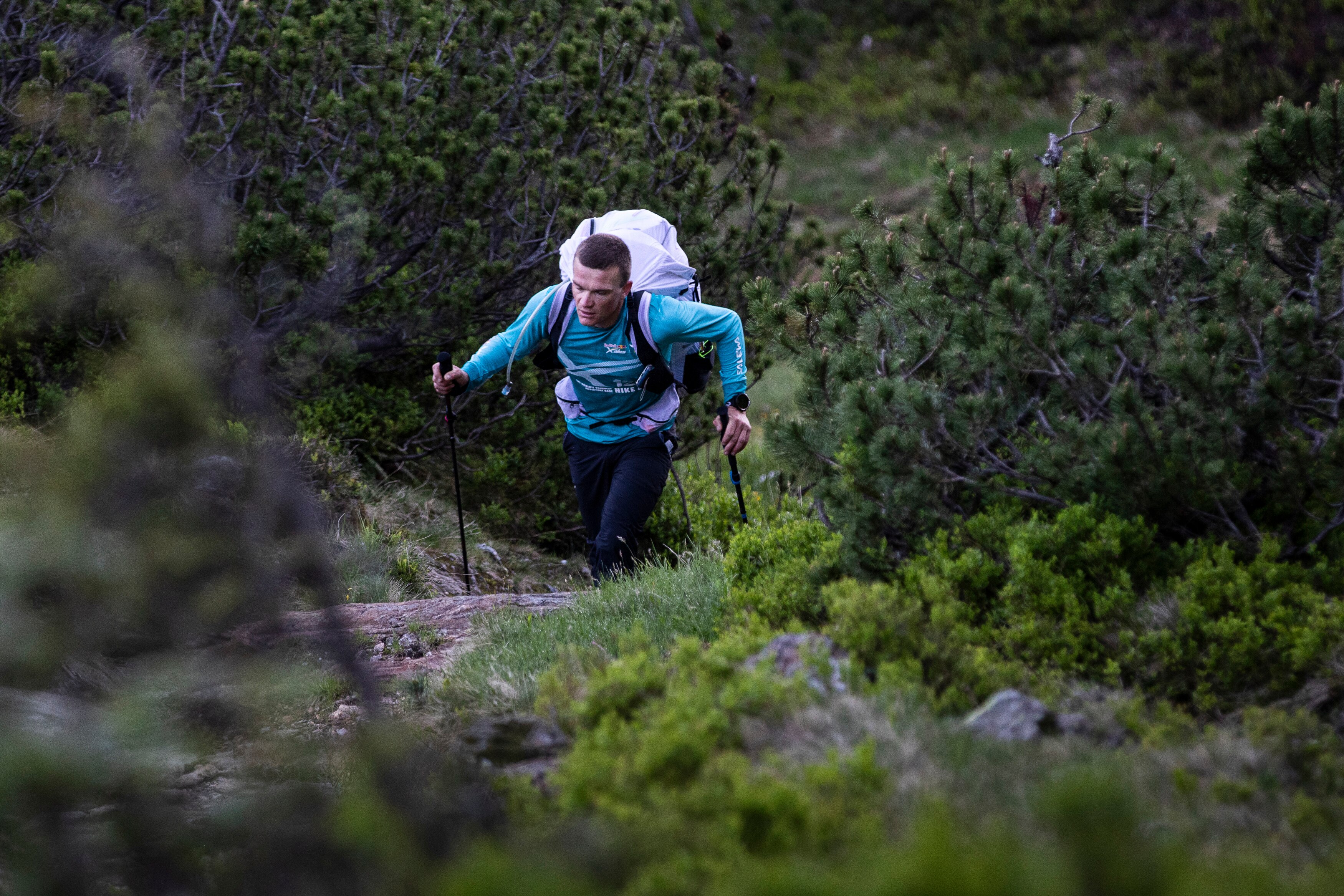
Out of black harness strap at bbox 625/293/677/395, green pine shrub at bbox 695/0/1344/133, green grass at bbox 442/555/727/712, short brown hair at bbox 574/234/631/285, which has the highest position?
green pine shrub at bbox 695/0/1344/133

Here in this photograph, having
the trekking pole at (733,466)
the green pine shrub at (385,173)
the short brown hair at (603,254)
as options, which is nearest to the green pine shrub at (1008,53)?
the green pine shrub at (385,173)

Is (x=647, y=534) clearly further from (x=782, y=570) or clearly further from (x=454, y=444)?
(x=782, y=570)

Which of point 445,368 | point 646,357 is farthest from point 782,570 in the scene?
point 445,368

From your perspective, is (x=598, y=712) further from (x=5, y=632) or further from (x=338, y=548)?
(x=338, y=548)

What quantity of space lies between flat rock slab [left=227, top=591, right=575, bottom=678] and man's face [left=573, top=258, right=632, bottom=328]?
1392mm

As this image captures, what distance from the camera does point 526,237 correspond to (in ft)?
26.8

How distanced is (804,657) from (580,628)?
59.0 inches

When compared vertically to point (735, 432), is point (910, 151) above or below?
above

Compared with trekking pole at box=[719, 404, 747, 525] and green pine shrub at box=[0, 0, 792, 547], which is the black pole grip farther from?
green pine shrub at box=[0, 0, 792, 547]

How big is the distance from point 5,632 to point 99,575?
0.29m

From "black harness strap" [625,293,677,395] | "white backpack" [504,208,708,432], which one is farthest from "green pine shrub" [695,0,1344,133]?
"black harness strap" [625,293,677,395]

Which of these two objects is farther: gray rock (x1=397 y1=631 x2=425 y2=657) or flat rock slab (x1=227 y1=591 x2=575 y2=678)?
gray rock (x1=397 y1=631 x2=425 y2=657)

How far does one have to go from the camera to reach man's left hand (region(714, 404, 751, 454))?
→ 5.36 m

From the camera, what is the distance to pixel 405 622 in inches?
206
